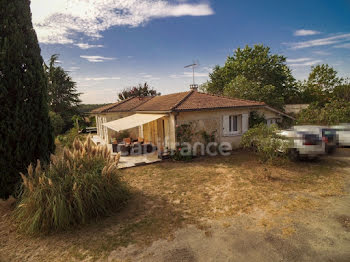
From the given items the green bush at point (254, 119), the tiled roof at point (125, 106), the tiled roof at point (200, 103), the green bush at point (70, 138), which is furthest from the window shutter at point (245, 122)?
the green bush at point (70, 138)

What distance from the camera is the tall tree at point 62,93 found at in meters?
48.0

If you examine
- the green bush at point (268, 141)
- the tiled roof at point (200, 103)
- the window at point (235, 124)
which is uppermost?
the tiled roof at point (200, 103)

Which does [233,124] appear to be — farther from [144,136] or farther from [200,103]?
[144,136]

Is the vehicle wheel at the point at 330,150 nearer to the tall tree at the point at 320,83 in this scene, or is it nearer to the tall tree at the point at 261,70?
the tall tree at the point at 261,70

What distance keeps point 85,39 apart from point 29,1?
1157 cm

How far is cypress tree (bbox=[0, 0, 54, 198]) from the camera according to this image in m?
7.55

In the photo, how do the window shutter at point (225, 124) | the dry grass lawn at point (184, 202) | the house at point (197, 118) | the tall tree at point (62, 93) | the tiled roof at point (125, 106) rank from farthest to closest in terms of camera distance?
1. the tall tree at point (62, 93)
2. the tiled roof at point (125, 106)
3. the window shutter at point (225, 124)
4. the house at point (197, 118)
5. the dry grass lawn at point (184, 202)

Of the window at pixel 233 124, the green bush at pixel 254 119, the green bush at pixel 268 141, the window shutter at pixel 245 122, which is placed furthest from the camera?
the green bush at pixel 254 119

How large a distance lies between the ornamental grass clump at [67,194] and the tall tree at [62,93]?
46.2m

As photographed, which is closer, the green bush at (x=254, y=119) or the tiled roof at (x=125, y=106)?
the green bush at (x=254, y=119)

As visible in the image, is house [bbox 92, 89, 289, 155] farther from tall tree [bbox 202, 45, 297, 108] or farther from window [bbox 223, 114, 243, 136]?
tall tree [bbox 202, 45, 297, 108]

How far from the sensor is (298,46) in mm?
41031

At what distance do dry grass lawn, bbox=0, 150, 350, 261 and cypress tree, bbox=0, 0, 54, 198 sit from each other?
2.49m

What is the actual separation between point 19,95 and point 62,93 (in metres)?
49.3
